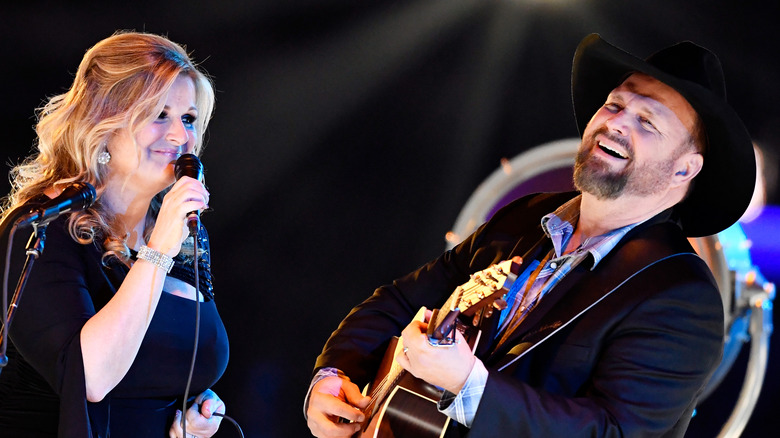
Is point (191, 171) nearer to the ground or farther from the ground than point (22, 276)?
farther from the ground

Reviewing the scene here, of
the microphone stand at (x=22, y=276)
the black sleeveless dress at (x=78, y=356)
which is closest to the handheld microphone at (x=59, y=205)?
the microphone stand at (x=22, y=276)

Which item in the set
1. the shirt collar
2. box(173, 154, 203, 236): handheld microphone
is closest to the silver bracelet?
box(173, 154, 203, 236): handheld microphone

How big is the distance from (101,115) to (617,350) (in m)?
1.93

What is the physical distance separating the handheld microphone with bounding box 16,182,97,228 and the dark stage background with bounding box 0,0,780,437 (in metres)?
2.34

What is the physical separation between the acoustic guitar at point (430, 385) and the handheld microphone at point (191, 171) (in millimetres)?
743

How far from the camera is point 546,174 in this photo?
14.3 ft

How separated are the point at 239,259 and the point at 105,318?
232cm

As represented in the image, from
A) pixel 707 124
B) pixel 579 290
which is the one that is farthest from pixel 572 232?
pixel 707 124

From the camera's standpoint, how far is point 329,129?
184 inches

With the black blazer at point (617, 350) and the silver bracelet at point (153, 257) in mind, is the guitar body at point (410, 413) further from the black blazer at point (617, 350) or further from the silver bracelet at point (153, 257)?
the silver bracelet at point (153, 257)

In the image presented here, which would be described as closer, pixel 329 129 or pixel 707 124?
pixel 707 124

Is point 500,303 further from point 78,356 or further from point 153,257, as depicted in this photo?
point 78,356

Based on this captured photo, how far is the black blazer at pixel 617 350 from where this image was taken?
2172mm

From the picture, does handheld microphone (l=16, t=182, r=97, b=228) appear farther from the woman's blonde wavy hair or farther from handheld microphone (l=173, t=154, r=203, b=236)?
the woman's blonde wavy hair
